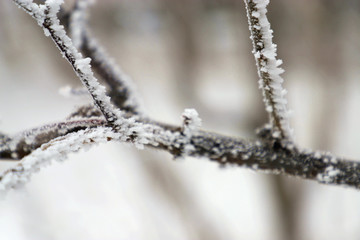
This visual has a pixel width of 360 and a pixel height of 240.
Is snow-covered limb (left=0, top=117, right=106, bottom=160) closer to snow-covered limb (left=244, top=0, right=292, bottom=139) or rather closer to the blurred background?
snow-covered limb (left=244, top=0, right=292, bottom=139)

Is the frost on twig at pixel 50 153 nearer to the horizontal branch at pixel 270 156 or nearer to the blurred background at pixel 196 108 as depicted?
the horizontal branch at pixel 270 156

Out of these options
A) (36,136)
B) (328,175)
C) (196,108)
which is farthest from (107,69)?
(196,108)

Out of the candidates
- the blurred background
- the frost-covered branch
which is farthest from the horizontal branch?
the blurred background

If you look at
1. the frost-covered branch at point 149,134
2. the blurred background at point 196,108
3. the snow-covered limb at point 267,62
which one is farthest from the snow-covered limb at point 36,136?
the blurred background at point 196,108

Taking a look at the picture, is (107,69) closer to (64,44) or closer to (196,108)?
(64,44)

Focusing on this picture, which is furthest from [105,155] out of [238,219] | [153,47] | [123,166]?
[238,219]

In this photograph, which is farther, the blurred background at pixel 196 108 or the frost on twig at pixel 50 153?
the blurred background at pixel 196 108
